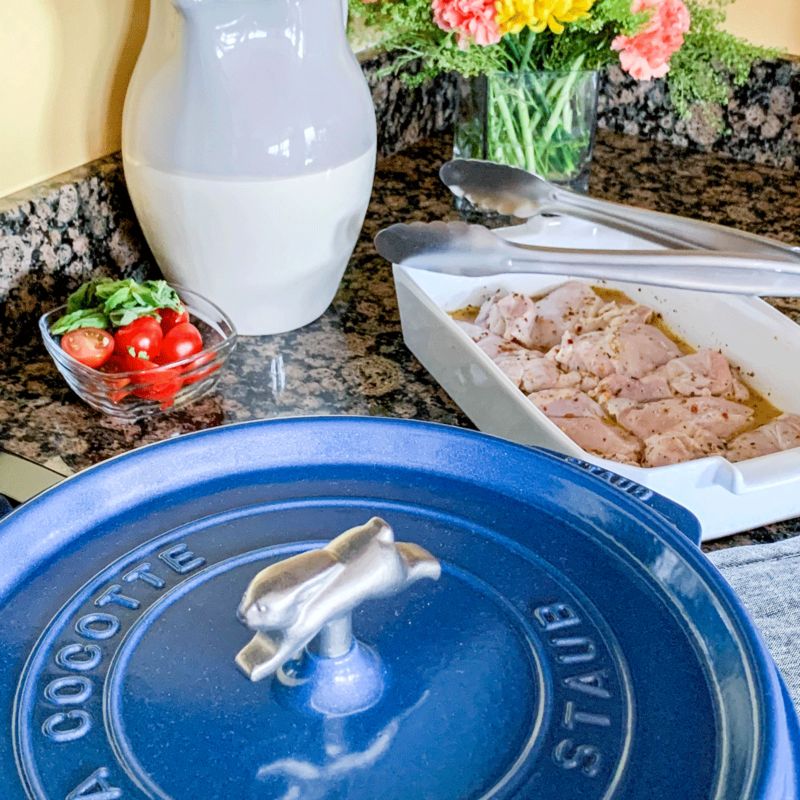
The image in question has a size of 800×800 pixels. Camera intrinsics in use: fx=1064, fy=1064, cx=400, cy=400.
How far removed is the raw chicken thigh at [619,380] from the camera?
2.67 ft

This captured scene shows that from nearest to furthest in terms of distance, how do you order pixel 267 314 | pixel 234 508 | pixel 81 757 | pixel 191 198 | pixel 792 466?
1. pixel 81 757
2. pixel 234 508
3. pixel 792 466
4. pixel 191 198
5. pixel 267 314

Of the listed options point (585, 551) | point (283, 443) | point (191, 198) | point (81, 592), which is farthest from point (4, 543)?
point (191, 198)

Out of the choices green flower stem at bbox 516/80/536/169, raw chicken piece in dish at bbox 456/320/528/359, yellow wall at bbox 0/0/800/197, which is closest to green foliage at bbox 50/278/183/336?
yellow wall at bbox 0/0/800/197

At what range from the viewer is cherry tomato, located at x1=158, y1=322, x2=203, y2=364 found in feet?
2.68

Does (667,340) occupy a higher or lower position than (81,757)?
lower

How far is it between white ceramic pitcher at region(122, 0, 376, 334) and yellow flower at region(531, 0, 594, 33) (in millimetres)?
177

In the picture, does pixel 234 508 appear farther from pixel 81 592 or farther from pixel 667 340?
pixel 667 340

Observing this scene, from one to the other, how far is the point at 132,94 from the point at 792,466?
23.2 inches

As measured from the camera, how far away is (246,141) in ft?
2.72

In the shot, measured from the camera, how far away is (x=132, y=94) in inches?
34.4

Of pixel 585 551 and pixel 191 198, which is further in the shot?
pixel 191 198

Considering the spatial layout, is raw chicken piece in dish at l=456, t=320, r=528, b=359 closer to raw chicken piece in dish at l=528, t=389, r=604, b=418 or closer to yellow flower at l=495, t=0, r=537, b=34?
raw chicken piece in dish at l=528, t=389, r=604, b=418

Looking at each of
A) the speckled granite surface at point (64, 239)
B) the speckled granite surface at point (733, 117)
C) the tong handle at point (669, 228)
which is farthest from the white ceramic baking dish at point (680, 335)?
the speckled granite surface at point (733, 117)

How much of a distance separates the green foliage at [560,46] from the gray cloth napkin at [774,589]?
0.56 m
